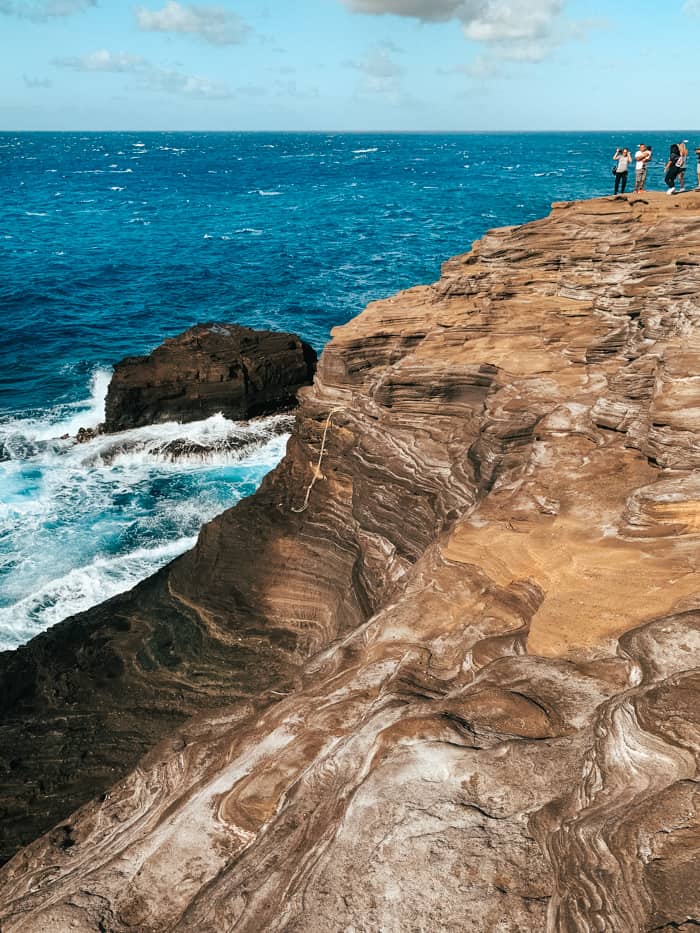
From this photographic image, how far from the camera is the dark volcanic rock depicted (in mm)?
30828

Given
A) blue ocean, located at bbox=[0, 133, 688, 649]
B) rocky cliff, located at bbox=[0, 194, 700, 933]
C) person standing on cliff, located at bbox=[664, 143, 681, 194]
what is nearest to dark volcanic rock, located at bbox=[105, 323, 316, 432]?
blue ocean, located at bbox=[0, 133, 688, 649]

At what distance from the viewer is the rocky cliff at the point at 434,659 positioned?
616cm

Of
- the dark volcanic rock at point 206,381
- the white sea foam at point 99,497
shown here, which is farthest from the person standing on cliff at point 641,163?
the white sea foam at point 99,497

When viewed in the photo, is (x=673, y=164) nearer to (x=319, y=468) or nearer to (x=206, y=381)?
(x=319, y=468)

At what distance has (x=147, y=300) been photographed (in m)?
51.4

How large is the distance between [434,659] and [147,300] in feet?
154

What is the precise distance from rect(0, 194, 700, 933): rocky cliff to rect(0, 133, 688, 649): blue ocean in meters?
5.87

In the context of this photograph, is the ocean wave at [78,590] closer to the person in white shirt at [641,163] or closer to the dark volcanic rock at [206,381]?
the dark volcanic rock at [206,381]

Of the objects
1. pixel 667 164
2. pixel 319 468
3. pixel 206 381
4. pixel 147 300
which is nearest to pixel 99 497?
pixel 206 381

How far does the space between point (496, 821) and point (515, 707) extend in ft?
5.01

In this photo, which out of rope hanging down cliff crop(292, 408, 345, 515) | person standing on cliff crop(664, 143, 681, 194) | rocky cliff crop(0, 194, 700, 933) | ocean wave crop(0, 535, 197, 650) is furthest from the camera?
person standing on cliff crop(664, 143, 681, 194)

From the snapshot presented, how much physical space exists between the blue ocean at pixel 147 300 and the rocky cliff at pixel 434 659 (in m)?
5.87

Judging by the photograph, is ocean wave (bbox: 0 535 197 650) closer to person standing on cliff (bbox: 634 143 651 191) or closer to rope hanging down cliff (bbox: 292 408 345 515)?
rope hanging down cliff (bbox: 292 408 345 515)

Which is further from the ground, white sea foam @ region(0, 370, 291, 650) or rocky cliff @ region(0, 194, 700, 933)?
rocky cliff @ region(0, 194, 700, 933)
